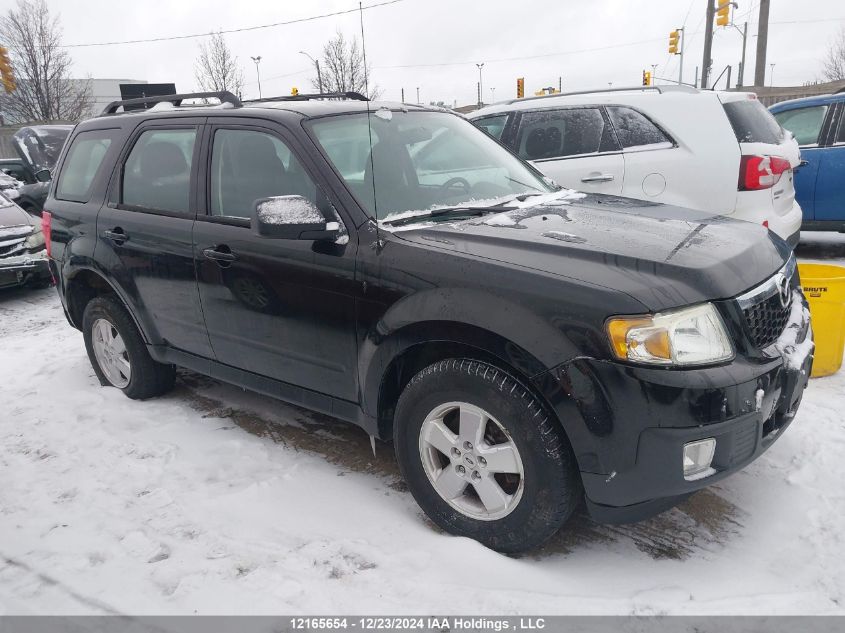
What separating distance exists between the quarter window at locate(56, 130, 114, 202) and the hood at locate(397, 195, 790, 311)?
2605 millimetres

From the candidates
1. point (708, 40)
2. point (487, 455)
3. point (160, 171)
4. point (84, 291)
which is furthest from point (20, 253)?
point (708, 40)

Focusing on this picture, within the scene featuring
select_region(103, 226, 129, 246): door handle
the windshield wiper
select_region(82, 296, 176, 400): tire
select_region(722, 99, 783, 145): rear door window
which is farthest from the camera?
select_region(722, 99, 783, 145): rear door window

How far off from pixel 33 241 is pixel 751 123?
801 cm

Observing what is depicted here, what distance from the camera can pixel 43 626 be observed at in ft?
7.77

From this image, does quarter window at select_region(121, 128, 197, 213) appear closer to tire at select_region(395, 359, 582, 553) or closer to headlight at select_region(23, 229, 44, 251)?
tire at select_region(395, 359, 582, 553)

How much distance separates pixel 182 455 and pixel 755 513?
9.44 feet

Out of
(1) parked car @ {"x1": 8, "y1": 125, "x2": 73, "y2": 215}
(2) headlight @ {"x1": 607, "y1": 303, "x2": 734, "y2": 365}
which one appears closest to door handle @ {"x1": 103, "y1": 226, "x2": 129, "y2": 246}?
(2) headlight @ {"x1": 607, "y1": 303, "x2": 734, "y2": 365}

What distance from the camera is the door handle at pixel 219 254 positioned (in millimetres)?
3355

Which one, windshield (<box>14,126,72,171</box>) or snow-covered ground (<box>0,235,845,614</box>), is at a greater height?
windshield (<box>14,126,72,171</box>)

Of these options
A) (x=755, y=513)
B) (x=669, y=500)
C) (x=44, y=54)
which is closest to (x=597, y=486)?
(x=669, y=500)

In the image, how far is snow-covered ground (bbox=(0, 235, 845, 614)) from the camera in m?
2.41

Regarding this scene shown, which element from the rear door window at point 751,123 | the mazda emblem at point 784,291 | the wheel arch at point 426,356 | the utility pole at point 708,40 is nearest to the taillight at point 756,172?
the rear door window at point 751,123

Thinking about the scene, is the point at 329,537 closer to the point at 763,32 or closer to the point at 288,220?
the point at 288,220

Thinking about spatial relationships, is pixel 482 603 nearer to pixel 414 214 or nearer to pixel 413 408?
pixel 413 408
